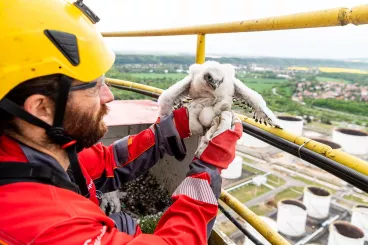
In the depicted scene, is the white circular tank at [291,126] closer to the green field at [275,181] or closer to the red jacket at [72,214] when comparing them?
the red jacket at [72,214]

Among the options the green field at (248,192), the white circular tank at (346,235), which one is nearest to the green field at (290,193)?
the green field at (248,192)

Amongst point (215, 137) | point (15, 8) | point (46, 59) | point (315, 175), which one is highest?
point (15, 8)

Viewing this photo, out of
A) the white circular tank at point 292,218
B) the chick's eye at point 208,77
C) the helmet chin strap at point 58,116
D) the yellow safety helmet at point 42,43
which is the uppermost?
the yellow safety helmet at point 42,43

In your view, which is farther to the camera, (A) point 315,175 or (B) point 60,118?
(A) point 315,175

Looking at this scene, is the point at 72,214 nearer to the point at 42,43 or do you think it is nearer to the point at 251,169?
the point at 42,43

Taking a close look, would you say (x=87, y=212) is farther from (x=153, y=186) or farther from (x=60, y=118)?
(x=153, y=186)

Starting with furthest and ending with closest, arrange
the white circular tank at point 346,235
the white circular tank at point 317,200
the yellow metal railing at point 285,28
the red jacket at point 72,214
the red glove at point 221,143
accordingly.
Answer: the white circular tank at point 317,200 → the white circular tank at point 346,235 → the red glove at point 221,143 → the yellow metal railing at point 285,28 → the red jacket at point 72,214

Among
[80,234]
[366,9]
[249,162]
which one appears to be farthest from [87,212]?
[249,162]

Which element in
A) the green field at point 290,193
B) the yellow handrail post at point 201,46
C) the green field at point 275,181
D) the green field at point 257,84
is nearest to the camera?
the green field at point 257,84
